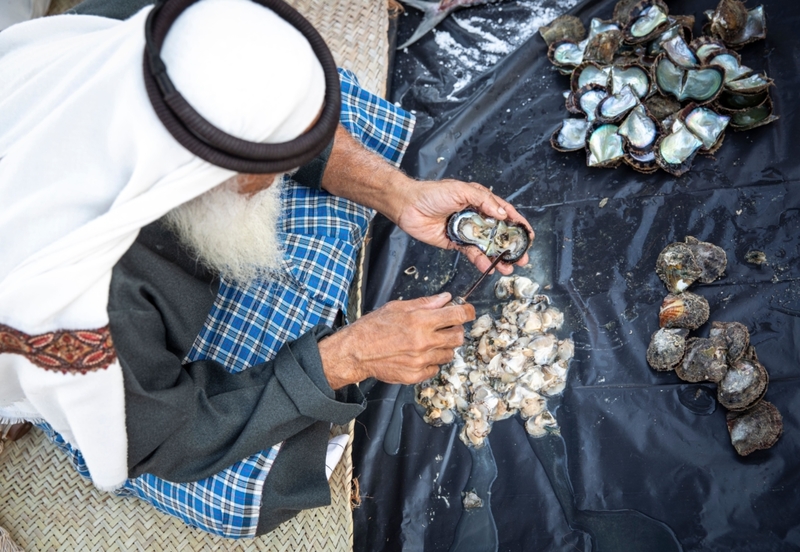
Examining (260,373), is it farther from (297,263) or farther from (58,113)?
(58,113)

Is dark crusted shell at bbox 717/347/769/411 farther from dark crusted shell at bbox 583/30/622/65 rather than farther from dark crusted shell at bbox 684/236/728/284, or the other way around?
dark crusted shell at bbox 583/30/622/65

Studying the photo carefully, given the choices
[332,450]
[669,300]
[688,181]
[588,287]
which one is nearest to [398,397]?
[332,450]

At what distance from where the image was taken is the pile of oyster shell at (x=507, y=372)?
1.65 m

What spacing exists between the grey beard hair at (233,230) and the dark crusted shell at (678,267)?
39.7 inches

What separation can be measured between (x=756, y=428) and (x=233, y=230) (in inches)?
49.3

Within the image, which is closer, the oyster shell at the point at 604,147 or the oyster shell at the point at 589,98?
the oyster shell at the point at 604,147

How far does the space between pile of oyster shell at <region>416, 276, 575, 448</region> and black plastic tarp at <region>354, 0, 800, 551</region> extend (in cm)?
4

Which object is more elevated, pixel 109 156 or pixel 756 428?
pixel 109 156

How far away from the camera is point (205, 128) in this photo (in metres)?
0.99

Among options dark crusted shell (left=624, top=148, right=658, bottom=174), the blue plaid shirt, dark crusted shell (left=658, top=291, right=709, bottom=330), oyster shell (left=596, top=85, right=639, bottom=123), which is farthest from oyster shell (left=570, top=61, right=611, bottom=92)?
dark crusted shell (left=658, top=291, right=709, bottom=330)

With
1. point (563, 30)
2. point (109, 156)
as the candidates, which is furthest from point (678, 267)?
point (109, 156)

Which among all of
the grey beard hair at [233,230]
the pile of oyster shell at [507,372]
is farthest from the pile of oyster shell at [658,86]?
the grey beard hair at [233,230]

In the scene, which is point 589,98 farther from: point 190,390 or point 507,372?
point 190,390

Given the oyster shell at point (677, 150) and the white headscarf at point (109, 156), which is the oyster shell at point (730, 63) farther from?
the white headscarf at point (109, 156)
